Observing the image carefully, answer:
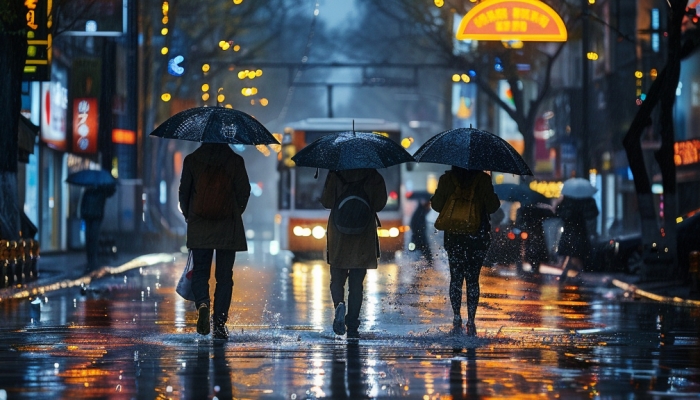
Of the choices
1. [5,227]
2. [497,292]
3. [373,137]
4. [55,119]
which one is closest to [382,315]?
[373,137]

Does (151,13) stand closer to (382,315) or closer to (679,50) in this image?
(679,50)

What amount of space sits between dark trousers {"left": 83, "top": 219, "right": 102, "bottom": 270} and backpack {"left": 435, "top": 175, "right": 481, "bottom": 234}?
52.1 ft

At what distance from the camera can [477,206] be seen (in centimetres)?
1415

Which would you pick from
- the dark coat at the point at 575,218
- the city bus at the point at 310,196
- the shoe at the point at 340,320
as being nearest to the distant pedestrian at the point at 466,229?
the shoe at the point at 340,320

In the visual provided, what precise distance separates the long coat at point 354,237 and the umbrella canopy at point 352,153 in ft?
0.65

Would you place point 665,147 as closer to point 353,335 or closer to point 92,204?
point 92,204

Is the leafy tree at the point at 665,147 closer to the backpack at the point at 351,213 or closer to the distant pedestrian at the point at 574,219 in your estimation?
the distant pedestrian at the point at 574,219

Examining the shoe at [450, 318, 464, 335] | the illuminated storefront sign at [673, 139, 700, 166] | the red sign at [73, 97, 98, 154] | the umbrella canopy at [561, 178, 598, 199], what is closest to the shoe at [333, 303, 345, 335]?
the shoe at [450, 318, 464, 335]

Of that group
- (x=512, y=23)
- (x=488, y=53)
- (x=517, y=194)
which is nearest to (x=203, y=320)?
(x=512, y=23)

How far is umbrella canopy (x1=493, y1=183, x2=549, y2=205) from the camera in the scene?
28031mm

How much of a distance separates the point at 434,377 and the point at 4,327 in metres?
5.86

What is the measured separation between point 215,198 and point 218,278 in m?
0.75

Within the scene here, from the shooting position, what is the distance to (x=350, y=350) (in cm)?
1227

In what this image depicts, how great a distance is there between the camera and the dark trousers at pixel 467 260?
14148 millimetres
